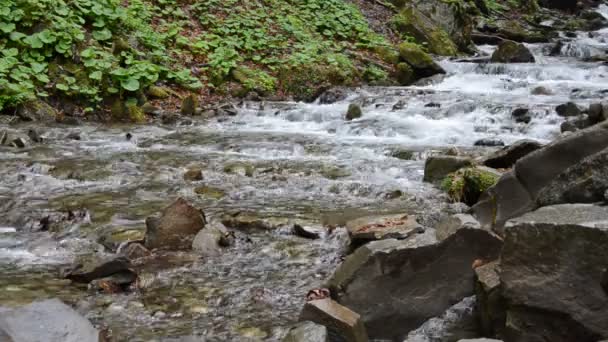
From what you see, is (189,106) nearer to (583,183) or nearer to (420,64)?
(420,64)

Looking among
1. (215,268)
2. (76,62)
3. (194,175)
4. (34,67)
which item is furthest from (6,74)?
(215,268)

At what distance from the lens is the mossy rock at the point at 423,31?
1877cm

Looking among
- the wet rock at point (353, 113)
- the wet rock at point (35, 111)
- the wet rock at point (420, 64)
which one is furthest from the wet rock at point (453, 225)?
the wet rock at point (420, 64)

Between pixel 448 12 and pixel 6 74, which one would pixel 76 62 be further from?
pixel 448 12

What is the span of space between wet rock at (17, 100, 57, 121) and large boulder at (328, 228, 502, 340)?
839 centimetres

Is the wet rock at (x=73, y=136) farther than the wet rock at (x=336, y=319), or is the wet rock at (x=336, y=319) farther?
the wet rock at (x=73, y=136)

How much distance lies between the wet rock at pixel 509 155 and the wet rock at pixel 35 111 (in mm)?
7581

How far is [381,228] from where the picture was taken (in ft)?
15.3

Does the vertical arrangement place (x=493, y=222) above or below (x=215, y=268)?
above

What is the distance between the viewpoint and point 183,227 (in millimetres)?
4953

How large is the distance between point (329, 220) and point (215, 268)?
141 cm

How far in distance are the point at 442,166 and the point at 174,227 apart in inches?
134

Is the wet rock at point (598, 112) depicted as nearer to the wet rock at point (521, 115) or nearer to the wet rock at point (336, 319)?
the wet rock at point (521, 115)

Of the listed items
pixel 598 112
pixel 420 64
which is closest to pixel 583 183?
pixel 598 112
